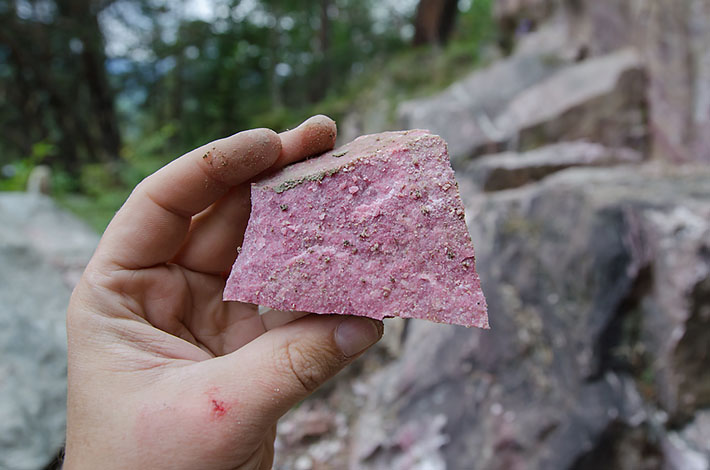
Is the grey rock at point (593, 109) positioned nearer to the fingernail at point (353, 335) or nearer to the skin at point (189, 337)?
the skin at point (189, 337)

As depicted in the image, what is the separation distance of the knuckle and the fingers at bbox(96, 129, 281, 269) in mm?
551

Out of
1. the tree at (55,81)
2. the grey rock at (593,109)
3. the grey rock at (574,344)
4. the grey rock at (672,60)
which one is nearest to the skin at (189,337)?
the grey rock at (574,344)

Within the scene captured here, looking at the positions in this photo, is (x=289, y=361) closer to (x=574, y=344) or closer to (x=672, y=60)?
(x=574, y=344)

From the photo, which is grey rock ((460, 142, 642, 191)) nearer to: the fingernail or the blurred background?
the blurred background

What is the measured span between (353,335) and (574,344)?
1759 millimetres

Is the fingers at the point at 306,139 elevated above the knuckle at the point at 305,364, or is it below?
above

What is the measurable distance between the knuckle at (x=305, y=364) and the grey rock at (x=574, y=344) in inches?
66.3

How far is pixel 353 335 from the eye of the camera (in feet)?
3.93

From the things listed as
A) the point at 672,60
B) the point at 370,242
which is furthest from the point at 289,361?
the point at 672,60

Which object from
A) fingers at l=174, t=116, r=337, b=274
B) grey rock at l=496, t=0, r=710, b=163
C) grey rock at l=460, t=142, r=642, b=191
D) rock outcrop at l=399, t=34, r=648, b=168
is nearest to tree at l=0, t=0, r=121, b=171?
rock outcrop at l=399, t=34, r=648, b=168

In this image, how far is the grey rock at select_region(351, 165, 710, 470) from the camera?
2.28m

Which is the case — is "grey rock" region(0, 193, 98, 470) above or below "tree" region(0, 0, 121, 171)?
below

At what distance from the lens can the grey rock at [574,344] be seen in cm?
228

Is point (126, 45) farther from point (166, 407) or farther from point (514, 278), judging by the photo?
point (166, 407)
